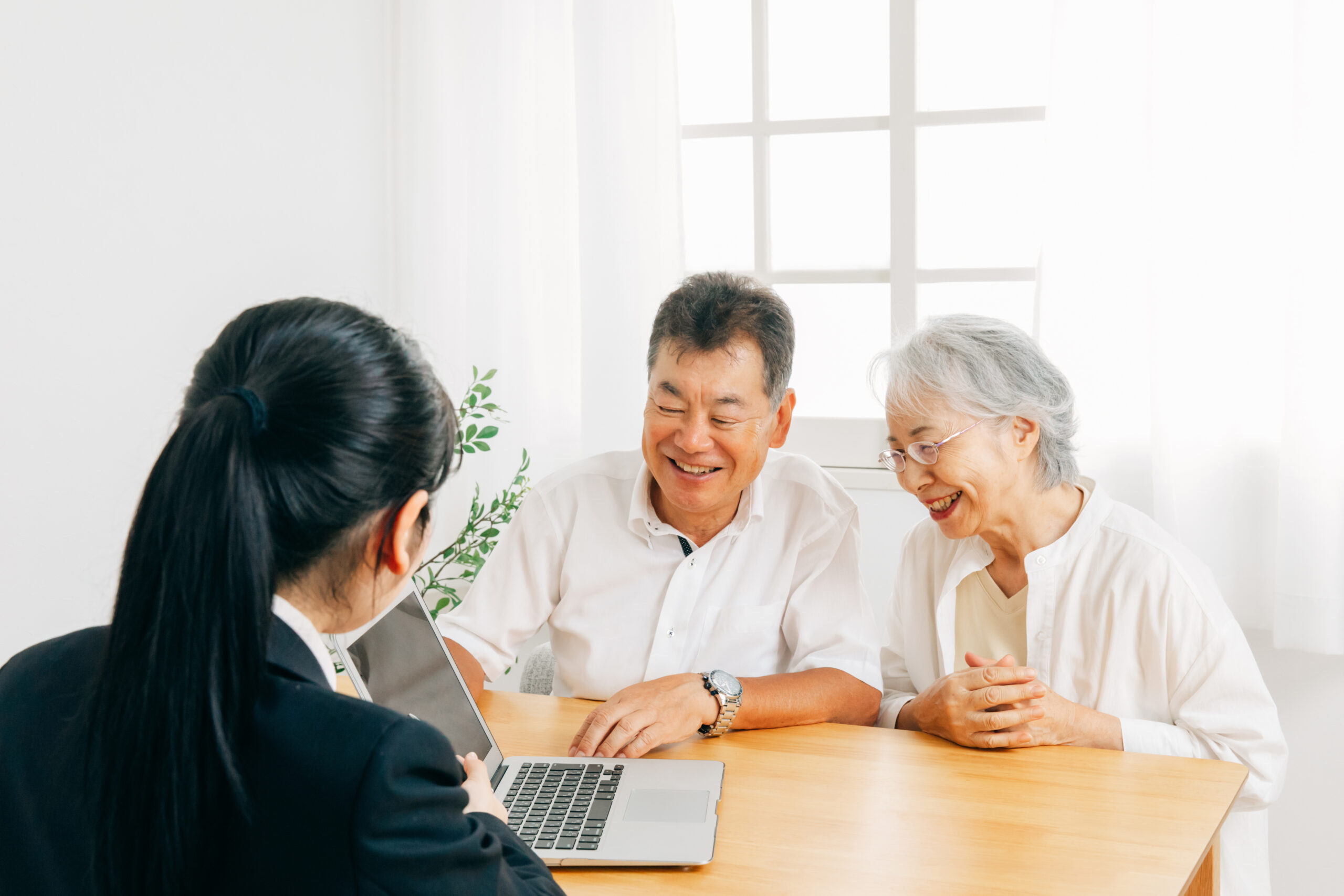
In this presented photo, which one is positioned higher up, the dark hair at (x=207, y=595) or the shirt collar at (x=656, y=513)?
the dark hair at (x=207, y=595)

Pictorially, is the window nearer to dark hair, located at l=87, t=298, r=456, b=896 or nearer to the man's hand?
the man's hand

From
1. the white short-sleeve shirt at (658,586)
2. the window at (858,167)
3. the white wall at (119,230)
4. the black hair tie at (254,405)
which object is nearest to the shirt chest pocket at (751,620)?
the white short-sleeve shirt at (658,586)

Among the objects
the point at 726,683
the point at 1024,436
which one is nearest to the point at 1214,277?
the point at 1024,436

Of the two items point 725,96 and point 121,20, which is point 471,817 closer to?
point 121,20

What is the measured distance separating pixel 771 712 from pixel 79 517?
4.88 feet

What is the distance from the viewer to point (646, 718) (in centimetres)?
156

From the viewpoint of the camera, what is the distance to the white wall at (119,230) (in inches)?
82.0

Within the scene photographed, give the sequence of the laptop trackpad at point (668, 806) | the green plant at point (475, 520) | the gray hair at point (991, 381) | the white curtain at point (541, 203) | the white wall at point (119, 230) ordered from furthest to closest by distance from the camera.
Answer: the white curtain at point (541, 203) < the green plant at point (475, 520) < the white wall at point (119, 230) < the gray hair at point (991, 381) < the laptop trackpad at point (668, 806)

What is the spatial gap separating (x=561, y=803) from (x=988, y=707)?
64 centimetres

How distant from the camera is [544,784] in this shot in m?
1.44

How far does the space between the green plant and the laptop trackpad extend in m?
1.44

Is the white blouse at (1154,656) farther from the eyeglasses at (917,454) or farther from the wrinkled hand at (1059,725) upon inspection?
the eyeglasses at (917,454)

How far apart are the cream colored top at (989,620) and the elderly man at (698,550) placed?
16 centimetres

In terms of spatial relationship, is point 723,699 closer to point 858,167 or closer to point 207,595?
point 207,595
